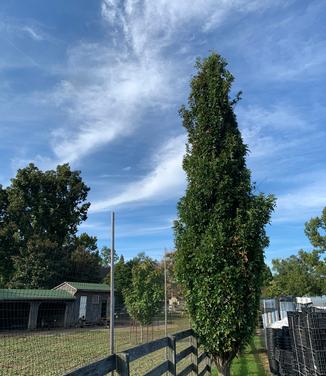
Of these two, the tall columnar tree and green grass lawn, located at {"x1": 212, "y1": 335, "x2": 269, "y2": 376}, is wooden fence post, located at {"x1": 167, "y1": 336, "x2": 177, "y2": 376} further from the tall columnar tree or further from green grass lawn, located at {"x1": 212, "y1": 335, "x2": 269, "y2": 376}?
green grass lawn, located at {"x1": 212, "y1": 335, "x2": 269, "y2": 376}

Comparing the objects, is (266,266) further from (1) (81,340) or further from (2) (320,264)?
(2) (320,264)

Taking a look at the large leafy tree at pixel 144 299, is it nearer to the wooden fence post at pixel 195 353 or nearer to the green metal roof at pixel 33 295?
the green metal roof at pixel 33 295

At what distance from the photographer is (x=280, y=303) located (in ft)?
61.9

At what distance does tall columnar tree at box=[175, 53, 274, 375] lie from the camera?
21.0 feet

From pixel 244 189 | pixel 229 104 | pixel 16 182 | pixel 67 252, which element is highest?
pixel 16 182

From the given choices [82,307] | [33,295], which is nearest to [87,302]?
[82,307]

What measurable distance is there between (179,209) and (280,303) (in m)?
13.8

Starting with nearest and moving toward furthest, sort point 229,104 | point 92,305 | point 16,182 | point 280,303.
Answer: point 229,104, point 280,303, point 92,305, point 16,182

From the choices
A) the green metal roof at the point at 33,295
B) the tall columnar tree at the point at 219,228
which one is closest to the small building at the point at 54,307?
the green metal roof at the point at 33,295

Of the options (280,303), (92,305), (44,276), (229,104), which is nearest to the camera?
(229,104)

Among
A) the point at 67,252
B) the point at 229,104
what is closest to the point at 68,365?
the point at 229,104

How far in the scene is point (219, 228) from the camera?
6.70 metres

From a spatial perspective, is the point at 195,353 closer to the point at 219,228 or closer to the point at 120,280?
the point at 219,228

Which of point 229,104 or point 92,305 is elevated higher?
point 229,104
